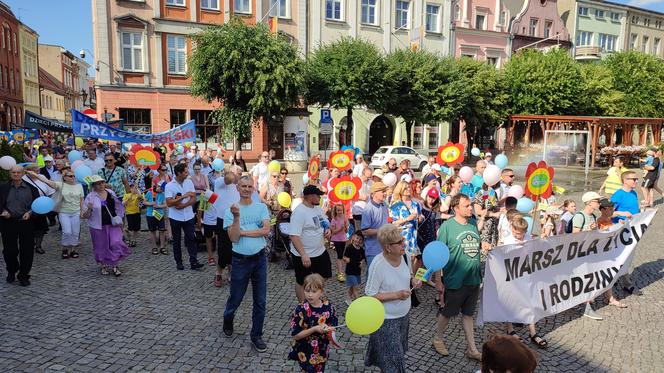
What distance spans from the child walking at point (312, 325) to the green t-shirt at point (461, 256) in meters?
1.59

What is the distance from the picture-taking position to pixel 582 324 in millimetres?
6062

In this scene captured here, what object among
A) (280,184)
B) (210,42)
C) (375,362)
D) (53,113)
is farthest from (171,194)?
(53,113)

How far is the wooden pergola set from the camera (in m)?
25.8

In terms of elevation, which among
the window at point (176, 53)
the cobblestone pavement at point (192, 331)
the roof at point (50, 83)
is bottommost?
the cobblestone pavement at point (192, 331)

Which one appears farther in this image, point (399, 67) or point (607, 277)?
point (399, 67)

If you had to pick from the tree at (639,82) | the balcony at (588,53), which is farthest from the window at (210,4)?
the balcony at (588,53)

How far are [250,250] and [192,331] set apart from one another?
141 cm

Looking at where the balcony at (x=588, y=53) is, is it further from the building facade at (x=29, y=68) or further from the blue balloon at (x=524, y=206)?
the building facade at (x=29, y=68)

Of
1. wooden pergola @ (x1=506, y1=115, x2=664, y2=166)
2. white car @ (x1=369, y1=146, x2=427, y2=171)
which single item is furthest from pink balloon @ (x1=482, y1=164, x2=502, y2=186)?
wooden pergola @ (x1=506, y1=115, x2=664, y2=166)

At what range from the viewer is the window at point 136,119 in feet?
89.2

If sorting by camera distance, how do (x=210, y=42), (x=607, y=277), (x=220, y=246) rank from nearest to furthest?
(x=607, y=277) < (x=220, y=246) < (x=210, y=42)

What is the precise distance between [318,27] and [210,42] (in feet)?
36.3

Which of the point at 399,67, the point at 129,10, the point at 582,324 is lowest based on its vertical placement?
the point at 582,324

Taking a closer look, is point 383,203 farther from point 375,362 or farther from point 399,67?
point 399,67
